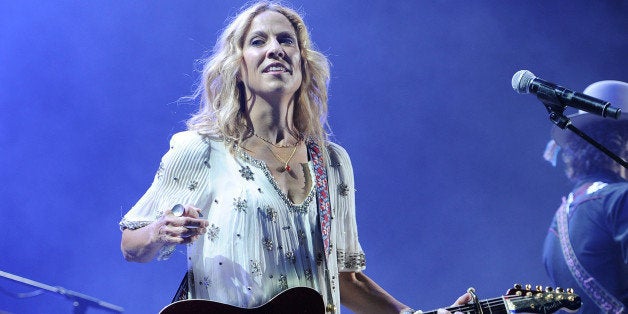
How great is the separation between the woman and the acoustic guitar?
15 cm

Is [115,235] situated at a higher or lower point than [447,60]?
lower

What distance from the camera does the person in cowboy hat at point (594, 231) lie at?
3.79 metres

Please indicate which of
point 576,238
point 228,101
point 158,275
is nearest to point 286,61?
point 228,101

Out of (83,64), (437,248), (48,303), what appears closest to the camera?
(48,303)

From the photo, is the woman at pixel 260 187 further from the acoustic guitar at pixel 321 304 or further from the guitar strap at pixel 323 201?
the acoustic guitar at pixel 321 304

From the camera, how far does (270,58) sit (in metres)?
3.16

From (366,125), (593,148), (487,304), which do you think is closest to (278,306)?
(487,304)

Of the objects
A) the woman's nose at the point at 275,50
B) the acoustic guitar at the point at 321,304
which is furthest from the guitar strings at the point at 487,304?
the woman's nose at the point at 275,50

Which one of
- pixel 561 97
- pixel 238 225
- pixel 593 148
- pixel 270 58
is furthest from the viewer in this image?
pixel 593 148

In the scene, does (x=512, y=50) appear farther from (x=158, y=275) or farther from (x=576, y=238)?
(x=158, y=275)

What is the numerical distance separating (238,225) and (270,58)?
0.72 metres

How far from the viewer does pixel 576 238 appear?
3.87 metres

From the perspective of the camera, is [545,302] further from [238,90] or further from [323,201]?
[238,90]

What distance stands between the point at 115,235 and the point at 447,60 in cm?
202
